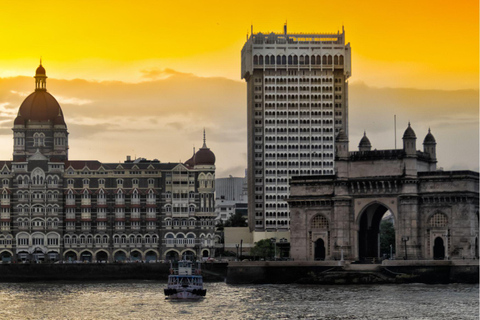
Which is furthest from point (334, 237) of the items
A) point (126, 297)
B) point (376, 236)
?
point (126, 297)

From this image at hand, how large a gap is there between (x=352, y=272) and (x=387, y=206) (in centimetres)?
1281

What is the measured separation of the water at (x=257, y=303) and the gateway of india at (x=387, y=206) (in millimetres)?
11865

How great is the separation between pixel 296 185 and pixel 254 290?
28061 mm

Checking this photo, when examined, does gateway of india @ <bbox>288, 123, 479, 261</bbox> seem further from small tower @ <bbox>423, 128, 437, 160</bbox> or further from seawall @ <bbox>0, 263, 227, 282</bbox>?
seawall @ <bbox>0, 263, 227, 282</bbox>

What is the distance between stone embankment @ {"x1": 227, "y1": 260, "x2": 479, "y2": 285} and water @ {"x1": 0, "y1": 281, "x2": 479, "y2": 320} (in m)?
2.54

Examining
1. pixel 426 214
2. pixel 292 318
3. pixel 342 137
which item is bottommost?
pixel 292 318

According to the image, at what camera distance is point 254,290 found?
487 ft

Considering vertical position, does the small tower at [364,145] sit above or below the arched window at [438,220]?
above

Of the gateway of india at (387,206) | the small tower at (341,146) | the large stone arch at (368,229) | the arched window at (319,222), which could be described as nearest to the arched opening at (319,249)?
the gateway of india at (387,206)

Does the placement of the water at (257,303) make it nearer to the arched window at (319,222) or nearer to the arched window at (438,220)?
the arched window at (438,220)

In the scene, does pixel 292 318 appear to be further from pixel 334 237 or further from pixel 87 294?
pixel 334 237


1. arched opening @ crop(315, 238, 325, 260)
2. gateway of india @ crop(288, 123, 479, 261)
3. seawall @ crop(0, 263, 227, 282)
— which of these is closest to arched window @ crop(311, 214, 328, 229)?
gateway of india @ crop(288, 123, 479, 261)

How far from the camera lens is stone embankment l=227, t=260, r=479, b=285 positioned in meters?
154

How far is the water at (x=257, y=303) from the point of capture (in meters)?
117
